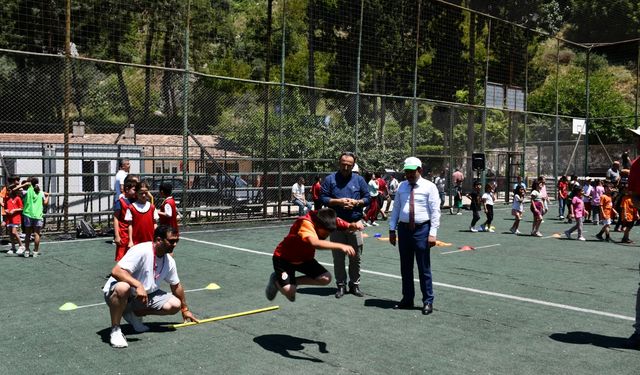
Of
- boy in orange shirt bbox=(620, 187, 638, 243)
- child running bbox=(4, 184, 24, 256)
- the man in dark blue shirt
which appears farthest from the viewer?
boy in orange shirt bbox=(620, 187, 638, 243)

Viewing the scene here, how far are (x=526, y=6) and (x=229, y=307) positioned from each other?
272ft

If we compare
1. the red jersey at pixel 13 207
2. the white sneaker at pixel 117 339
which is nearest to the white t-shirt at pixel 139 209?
the white sneaker at pixel 117 339

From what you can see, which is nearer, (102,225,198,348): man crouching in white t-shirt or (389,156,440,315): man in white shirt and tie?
(102,225,198,348): man crouching in white t-shirt

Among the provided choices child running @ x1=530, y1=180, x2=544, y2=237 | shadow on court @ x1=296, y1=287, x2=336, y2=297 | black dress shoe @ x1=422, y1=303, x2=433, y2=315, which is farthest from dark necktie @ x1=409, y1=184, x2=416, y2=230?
child running @ x1=530, y1=180, x2=544, y2=237

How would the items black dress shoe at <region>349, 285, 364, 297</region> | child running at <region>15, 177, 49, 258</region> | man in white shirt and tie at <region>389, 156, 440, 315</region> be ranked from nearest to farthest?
1. man in white shirt and tie at <region>389, 156, 440, 315</region>
2. black dress shoe at <region>349, 285, 364, 297</region>
3. child running at <region>15, 177, 49, 258</region>

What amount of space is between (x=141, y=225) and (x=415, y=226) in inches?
154

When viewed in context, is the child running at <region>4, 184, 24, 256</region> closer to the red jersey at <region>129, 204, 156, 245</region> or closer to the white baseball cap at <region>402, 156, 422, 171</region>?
the red jersey at <region>129, 204, 156, 245</region>

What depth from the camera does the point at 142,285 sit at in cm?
668

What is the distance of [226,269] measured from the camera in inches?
464

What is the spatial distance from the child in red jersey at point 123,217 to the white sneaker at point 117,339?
295cm

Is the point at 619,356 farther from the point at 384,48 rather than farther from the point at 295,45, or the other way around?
the point at 295,45

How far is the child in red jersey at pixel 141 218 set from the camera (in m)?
9.23

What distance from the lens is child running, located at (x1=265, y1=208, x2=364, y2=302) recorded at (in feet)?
21.0

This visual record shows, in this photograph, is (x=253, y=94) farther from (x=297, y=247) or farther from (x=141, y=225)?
(x=297, y=247)
